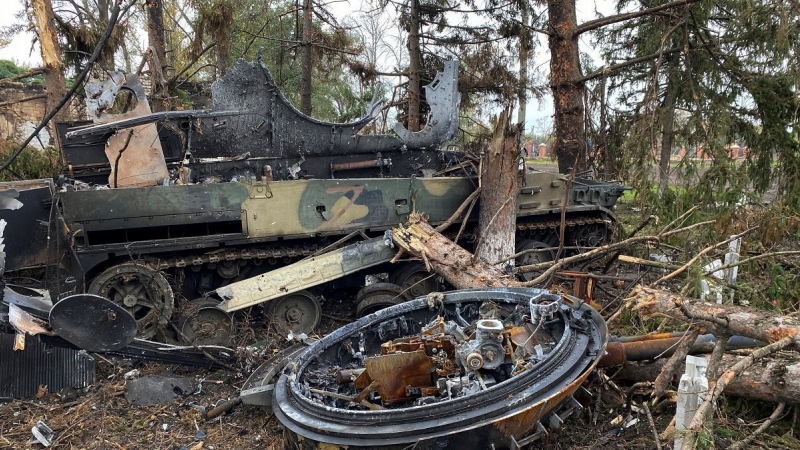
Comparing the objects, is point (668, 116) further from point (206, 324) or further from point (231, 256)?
point (206, 324)

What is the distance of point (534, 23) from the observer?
11.8 meters

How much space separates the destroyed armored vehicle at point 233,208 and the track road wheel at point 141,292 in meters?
0.01

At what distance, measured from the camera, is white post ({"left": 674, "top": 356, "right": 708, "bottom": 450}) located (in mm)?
3059

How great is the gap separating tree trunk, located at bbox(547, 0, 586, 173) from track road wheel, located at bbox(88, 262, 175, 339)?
6668 millimetres

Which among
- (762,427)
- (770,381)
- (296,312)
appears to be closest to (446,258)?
(296,312)

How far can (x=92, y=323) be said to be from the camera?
15.2ft

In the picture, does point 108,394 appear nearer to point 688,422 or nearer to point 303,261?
point 303,261

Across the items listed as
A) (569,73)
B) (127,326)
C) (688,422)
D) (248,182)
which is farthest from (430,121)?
(688,422)

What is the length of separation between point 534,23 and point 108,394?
1020 cm

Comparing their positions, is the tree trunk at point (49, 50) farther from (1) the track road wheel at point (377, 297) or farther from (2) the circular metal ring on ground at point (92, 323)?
(1) the track road wheel at point (377, 297)

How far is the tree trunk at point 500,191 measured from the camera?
Result: 7.34m

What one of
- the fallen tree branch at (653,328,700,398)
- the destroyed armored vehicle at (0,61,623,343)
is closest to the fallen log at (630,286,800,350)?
the fallen tree branch at (653,328,700,398)

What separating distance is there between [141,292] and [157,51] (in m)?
6.05

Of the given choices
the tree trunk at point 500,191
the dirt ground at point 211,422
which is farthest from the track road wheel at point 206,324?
the tree trunk at point 500,191
